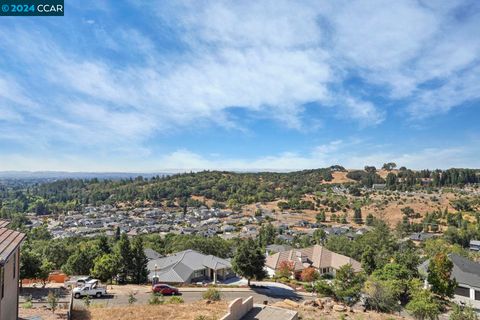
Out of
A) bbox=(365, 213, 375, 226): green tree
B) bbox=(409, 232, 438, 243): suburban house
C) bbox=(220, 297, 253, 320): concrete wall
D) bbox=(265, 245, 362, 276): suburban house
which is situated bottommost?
bbox=(409, 232, 438, 243): suburban house

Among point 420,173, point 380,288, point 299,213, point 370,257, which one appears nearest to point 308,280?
point 370,257

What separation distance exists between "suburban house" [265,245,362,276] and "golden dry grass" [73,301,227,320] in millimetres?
27727

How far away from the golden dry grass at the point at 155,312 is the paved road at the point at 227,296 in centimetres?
398

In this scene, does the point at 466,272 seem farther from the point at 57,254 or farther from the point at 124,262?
the point at 57,254

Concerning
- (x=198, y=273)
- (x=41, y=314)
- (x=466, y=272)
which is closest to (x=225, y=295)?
(x=198, y=273)

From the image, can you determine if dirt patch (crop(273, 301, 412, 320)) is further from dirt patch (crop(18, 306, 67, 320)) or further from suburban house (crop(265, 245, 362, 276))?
suburban house (crop(265, 245, 362, 276))

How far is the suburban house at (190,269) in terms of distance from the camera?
109ft

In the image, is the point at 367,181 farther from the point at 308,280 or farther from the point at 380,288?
the point at 380,288

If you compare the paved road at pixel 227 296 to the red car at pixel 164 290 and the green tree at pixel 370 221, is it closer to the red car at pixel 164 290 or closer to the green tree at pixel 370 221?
the red car at pixel 164 290

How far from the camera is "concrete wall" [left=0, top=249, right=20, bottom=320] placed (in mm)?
12039

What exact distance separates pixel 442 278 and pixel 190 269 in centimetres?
2304

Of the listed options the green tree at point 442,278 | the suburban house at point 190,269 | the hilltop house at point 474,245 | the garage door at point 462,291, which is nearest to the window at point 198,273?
the suburban house at point 190,269

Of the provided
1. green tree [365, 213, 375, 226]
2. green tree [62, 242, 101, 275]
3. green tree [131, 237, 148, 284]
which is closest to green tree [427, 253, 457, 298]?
green tree [131, 237, 148, 284]

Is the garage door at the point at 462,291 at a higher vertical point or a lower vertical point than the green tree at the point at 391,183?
lower
